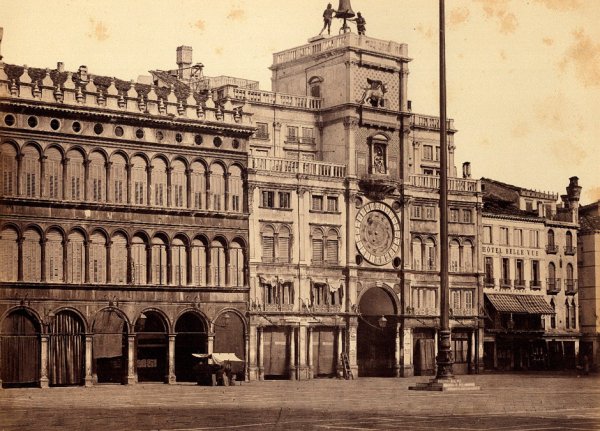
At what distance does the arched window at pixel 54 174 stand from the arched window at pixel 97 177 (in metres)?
1.69

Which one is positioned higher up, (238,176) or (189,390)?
(238,176)

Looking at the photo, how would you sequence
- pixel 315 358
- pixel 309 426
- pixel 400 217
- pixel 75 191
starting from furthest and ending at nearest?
1. pixel 400 217
2. pixel 315 358
3. pixel 75 191
4. pixel 309 426

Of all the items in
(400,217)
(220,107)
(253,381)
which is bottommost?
(253,381)

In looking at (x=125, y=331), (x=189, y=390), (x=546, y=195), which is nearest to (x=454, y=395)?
(x=189, y=390)

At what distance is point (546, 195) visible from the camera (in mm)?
96938

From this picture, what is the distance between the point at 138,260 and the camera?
65.6 m

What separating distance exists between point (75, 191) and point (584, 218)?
5098 centimetres

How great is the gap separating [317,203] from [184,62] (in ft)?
44.2

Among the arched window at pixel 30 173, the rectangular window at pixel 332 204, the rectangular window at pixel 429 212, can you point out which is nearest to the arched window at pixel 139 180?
the arched window at pixel 30 173

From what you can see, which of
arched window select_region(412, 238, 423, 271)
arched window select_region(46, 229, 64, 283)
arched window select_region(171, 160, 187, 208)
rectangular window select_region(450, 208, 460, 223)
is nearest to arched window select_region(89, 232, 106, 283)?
arched window select_region(46, 229, 64, 283)

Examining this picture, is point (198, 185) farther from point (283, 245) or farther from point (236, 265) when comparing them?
point (283, 245)

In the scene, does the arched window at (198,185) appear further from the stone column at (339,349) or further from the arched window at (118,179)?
the stone column at (339,349)

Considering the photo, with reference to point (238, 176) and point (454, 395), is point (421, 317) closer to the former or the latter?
point (238, 176)

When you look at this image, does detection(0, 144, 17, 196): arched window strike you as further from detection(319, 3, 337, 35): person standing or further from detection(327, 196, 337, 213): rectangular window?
detection(319, 3, 337, 35): person standing
